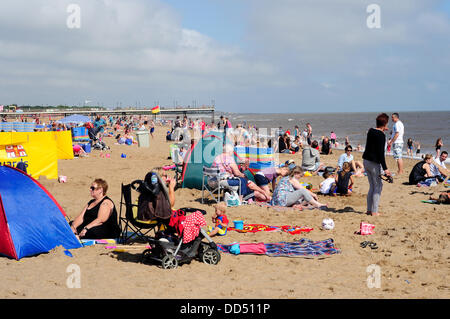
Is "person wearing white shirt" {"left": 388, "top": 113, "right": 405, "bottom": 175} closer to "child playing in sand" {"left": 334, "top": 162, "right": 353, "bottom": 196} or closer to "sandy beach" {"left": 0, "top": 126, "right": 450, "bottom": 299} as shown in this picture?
"child playing in sand" {"left": 334, "top": 162, "right": 353, "bottom": 196}

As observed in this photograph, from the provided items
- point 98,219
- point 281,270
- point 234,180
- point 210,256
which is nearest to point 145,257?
point 210,256

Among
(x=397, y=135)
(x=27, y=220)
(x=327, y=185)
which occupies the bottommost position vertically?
(x=327, y=185)

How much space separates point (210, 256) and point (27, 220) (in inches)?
88.7

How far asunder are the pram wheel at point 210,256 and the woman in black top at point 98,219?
5.10 ft

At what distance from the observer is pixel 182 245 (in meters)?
4.91

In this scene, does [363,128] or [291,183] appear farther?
[363,128]

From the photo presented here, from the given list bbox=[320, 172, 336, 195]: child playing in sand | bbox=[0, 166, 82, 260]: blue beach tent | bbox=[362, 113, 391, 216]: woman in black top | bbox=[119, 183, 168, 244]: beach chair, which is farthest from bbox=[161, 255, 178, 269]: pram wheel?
bbox=[320, 172, 336, 195]: child playing in sand

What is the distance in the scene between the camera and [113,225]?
577 centimetres

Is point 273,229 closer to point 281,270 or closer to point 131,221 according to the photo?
Answer: point 281,270

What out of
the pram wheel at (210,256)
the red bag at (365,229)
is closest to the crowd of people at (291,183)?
the pram wheel at (210,256)

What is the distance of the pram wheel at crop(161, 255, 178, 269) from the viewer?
4.67 m

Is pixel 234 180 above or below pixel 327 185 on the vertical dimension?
above

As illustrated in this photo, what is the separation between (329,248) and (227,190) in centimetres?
324

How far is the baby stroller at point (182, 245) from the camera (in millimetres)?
4766
